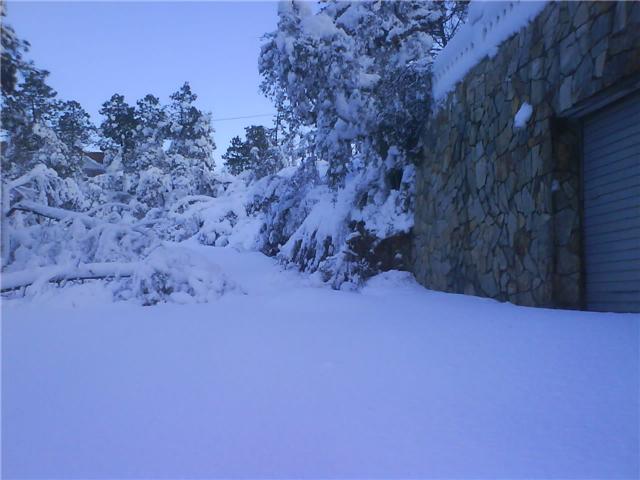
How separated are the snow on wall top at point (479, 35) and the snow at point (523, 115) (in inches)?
35.4

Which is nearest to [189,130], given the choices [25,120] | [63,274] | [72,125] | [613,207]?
[72,125]

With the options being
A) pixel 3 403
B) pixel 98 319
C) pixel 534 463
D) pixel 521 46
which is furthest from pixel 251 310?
pixel 521 46

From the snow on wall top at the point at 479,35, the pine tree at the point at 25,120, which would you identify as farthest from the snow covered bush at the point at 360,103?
the pine tree at the point at 25,120

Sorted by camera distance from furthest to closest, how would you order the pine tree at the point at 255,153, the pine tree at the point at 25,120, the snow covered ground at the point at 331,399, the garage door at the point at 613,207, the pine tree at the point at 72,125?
the pine tree at the point at 255,153 < the pine tree at the point at 72,125 < the pine tree at the point at 25,120 < the garage door at the point at 613,207 < the snow covered ground at the point at 331,399

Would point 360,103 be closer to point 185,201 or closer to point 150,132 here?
point 185,201

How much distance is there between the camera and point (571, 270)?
4.05 metres

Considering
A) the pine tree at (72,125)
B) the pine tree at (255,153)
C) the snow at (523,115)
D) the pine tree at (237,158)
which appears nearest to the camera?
the snow at (523,115)

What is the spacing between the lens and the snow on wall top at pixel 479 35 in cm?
461

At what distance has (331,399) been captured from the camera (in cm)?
210

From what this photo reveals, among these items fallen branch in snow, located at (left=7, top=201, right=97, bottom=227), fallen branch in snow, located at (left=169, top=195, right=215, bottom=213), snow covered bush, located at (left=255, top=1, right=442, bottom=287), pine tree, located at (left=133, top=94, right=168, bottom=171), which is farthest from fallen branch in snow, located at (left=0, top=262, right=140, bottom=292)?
pine tree, located at (left=133, top=94, right=168, bottom=171)

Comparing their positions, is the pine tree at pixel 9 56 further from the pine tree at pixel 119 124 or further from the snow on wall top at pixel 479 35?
the pine tree at pixel 119 124

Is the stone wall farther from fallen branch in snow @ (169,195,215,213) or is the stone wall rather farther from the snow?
fallen branch in snow @ (169,195,215,213)

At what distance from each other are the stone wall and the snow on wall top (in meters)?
0.12

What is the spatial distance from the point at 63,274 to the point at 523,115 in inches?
242
